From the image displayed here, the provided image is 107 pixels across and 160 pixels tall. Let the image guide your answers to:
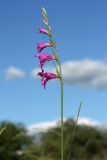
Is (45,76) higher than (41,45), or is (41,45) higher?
(41,45)

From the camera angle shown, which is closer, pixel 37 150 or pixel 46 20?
pixel 46 20

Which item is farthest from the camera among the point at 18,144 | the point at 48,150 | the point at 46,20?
the point at 48,150

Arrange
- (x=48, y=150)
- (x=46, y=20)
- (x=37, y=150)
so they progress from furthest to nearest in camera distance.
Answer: (x=48, y=150)
(x=37, y=150)
(x=46, y=20)

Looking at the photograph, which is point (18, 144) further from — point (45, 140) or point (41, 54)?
point (41, 54)

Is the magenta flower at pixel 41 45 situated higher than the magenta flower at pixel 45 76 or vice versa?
the magenta flower at pixel 41 45

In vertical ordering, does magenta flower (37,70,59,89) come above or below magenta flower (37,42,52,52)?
below

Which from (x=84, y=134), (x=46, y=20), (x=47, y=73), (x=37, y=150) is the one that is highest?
(x=84, y=134)

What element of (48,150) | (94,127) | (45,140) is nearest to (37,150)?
(48,150)

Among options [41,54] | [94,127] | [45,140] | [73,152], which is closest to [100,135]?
[94,127]

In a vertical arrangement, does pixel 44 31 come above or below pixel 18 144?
below

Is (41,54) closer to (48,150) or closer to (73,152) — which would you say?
(48,150)
